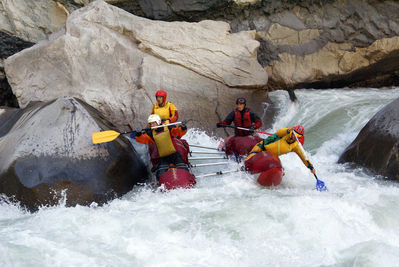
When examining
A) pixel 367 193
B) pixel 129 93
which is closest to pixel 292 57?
pixel 129 93

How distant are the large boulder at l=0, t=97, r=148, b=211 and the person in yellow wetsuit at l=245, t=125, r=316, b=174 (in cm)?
172

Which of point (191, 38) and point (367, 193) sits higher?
point (191, 38)

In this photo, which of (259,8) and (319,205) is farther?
(259,8)

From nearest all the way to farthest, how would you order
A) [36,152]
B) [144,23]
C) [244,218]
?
[244,218] < [36,152] < [144,23]

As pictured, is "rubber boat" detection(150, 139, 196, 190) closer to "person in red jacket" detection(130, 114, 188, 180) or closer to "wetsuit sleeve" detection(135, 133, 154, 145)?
"person in red jacket" detection(130, 114, 188, 180)

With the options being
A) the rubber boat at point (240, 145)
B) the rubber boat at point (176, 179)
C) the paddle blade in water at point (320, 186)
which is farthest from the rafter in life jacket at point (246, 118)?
the paddle blade in water at point (320, 186)

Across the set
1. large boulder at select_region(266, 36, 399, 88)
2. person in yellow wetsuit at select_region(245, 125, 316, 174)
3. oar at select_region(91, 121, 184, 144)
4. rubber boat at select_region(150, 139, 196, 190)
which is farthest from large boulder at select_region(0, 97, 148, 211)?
large boulder at select_region(266, 36, 399, 88)

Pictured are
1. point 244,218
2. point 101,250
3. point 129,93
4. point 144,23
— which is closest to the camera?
point 101,250

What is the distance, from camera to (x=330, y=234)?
320 centimetres

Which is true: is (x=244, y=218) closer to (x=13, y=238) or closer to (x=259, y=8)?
(x=13, y=238)

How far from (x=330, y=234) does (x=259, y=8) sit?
24.8 feet

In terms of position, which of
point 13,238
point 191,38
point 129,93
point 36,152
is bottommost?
point 13,238

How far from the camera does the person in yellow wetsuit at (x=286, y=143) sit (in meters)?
4.39

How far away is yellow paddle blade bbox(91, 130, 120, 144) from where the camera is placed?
4.52 m
